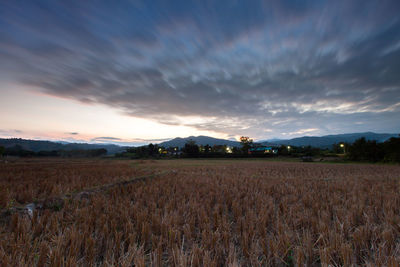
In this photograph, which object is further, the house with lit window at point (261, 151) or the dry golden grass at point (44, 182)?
the house with lit window at point (261, 151)

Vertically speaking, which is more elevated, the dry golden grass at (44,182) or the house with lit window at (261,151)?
the house with lit window at (261,151)

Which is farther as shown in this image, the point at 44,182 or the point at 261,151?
the point at 261,151

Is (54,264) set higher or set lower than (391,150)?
lower

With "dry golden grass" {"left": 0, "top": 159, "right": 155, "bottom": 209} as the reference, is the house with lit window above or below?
above

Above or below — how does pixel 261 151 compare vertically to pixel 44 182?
above

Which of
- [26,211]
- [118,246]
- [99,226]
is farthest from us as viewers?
[26,211]

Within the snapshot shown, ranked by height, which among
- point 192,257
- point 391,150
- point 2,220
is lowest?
point 2,220

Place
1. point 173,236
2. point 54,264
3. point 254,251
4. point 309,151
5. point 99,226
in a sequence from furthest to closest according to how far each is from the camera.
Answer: point 309,151
point 99,226
point 173,236
point 254,251
point 54,264

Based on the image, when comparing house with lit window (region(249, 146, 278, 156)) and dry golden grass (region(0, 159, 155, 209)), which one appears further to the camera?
house with lit window (region(249, 146, 278, 156))

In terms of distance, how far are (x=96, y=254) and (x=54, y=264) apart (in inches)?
21.2

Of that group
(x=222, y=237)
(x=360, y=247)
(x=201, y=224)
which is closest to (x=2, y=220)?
(x=201, y=224)

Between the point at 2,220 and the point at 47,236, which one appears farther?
the point at 2,220

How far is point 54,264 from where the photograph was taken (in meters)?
2.04

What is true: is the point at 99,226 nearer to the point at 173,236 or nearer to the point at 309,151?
the point at 173,236
